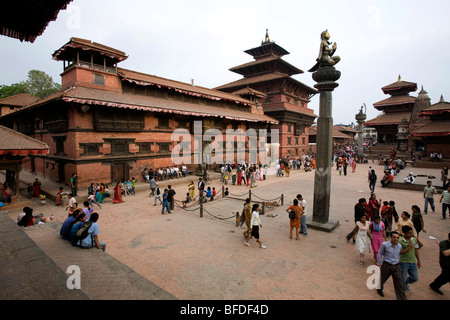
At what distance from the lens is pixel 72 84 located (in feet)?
55.1

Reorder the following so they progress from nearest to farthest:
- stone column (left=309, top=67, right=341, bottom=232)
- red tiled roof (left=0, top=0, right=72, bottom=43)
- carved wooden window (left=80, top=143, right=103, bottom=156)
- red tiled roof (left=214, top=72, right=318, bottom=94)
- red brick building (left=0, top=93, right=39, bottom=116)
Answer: red tiled roof (left=0, top=0, right=72, bottom=43) → stone column (left=309, top=67, right=341, bottom=232) → carved wooden window (left=80, top=143, right=103, bottom=156) → red brick building (left=0, top=93, right=39, bottom=116) → red tiled roof (left=214, top=72, right=318, bottom=94)

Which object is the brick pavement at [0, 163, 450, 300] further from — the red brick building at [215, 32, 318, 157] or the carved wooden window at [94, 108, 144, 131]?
the red brick building at [215, 32, 318, 157]

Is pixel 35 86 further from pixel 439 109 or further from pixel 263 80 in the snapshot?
pixel 439 109

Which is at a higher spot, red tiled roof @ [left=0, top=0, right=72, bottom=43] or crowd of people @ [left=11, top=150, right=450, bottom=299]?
red tiled roof @ [left=0, top=0, right=72, bottom=43]

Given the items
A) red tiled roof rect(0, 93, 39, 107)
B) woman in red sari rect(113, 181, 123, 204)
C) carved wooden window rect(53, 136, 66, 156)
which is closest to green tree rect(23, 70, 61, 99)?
red tiled roof rect(0, 93, 39, 107)

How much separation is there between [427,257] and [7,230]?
12619 millimetres

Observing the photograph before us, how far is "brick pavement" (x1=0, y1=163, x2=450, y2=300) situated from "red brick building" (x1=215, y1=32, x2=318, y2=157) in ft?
81.9

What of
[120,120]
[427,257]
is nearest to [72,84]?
[120,120]

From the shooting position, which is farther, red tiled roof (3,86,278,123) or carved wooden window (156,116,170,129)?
carved wooden window (156,116,170,129)

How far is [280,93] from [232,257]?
107ft

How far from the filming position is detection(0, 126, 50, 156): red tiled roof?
11062 millimetres

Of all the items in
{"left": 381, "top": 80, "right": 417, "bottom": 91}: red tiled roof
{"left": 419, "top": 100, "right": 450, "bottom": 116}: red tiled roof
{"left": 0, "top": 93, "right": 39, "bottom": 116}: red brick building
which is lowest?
{"left": 419, "top": 100, "right": 450, "bottom": 116}: red tiled roof

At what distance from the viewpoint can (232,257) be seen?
6.97 metres
